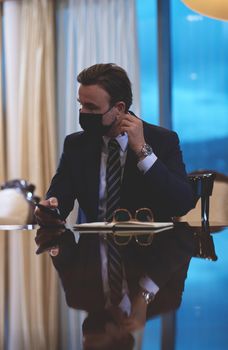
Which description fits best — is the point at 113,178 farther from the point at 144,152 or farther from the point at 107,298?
the point at 107,298

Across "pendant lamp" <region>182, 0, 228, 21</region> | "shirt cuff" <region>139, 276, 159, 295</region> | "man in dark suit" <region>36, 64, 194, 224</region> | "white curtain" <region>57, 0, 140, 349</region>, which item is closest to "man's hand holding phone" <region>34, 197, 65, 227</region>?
"man in dark suit" <region>36, 64, 194, 224</region>

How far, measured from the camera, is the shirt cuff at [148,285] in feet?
2.15

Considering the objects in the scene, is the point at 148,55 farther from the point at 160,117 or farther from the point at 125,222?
the point at 125,222

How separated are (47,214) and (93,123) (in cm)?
42

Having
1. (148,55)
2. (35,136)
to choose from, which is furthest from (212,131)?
(35,136)

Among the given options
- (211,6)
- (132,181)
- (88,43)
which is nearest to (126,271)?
(132,181)

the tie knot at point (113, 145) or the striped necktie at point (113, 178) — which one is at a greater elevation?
the tie knot at point (113, 145)

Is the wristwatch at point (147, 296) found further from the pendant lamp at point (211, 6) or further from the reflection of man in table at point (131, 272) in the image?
the pendant lamp at point (211, 6)

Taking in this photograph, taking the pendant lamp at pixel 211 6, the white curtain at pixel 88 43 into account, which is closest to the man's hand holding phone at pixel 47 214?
the pendant lamp at pixel 211 6

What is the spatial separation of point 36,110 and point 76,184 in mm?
2306

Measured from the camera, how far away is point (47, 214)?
5.86 ft

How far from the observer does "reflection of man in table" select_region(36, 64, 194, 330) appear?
2.02 m

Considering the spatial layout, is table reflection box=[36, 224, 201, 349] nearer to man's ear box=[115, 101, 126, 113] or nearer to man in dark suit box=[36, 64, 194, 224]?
man in dark suit box=[36, 64, 194, 224]

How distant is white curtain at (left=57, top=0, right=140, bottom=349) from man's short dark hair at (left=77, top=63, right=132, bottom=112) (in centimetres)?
209
